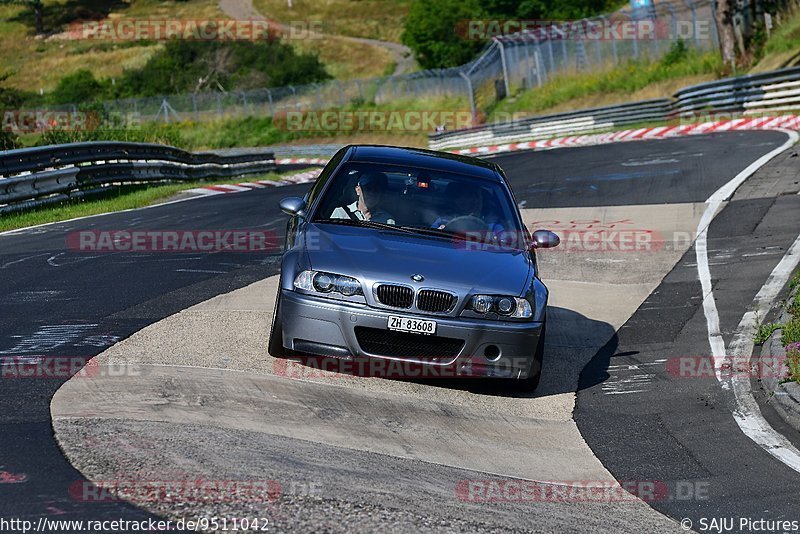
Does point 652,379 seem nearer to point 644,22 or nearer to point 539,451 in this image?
point 539,451

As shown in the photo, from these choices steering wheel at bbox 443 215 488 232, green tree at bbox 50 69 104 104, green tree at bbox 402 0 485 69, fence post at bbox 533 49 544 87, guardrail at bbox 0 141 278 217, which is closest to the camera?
steering wheel at bbox 443 215 488 232

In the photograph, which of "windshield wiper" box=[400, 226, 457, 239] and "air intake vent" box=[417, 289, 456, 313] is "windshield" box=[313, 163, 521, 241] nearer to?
"windshield wiper" box=[400, 226, 457, 239]

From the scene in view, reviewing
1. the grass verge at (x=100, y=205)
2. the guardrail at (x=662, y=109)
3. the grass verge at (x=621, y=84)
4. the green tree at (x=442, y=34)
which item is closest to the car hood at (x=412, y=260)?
the grass verge at (x=100, y=205)

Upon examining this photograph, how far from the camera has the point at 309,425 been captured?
257 inches

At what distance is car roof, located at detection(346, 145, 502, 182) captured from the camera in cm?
909

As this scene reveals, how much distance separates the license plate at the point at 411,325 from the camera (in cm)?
737

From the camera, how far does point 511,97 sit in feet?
176

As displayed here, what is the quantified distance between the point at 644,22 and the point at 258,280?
38.5 metres

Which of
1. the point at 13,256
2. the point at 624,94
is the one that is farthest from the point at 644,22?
the point at 13,256

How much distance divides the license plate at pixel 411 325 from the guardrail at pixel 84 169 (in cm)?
1170

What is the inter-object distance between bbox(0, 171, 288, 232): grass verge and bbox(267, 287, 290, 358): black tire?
9533 millimetres

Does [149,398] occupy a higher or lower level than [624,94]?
higher

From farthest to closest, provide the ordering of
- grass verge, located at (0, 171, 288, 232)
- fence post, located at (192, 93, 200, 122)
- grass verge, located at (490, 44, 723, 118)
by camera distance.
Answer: fence post, located at (192, 93, 200, 122)
grass verge, located at (490, 44, 723, 118)
grass verge, located at (0, 171, 288, 232)

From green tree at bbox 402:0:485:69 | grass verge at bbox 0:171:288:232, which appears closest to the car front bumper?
grass verge at bbox 0:171:288:232
